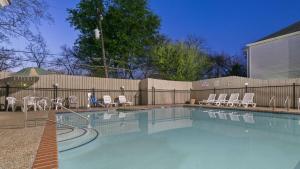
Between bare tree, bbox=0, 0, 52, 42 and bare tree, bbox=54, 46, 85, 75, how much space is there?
9.34 meters

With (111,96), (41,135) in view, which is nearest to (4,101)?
(111,96)

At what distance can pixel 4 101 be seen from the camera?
13297 millimetres

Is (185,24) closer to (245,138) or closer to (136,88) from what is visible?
(136,88)

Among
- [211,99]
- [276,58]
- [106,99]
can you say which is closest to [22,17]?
[106,99]

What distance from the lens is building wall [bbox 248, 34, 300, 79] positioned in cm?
1728

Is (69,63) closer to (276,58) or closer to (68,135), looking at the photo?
(276,58)

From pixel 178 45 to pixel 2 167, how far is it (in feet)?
71.1

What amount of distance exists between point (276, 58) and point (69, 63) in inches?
627

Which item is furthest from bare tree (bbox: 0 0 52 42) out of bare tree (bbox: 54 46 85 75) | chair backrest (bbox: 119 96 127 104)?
bare tree (bbox: 54 46 85 75)

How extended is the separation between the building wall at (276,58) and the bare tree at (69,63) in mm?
13372

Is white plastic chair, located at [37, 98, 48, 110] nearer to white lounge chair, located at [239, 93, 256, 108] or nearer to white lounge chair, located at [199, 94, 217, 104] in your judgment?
white lounge chair, located at [199, 94, 217, 104]

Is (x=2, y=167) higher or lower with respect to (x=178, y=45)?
lower

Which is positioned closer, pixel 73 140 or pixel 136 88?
pixel 73 140

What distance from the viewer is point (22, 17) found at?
783 cm
